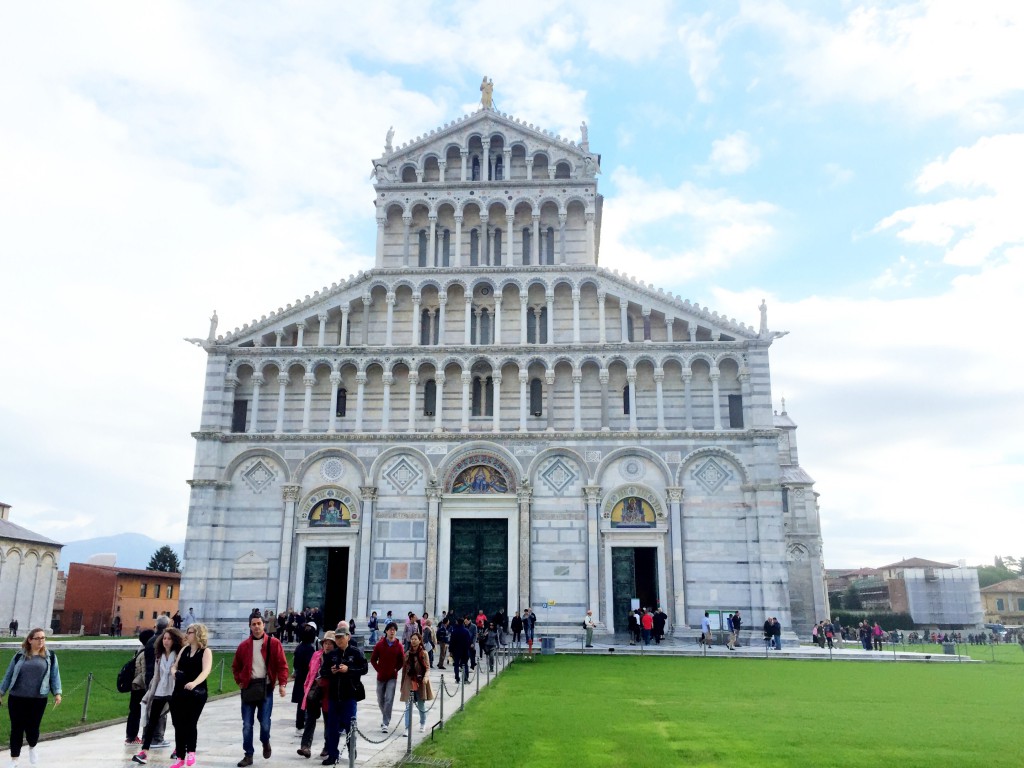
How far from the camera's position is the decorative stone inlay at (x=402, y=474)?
110ft

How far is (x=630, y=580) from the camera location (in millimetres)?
32344

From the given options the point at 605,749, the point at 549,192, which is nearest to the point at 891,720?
the point at 605,749

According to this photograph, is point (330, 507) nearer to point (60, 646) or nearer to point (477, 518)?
point (477, 518)

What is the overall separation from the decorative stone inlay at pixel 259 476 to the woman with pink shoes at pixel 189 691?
24.3 m

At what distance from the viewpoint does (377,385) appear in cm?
3509

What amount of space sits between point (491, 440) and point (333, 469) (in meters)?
6.42

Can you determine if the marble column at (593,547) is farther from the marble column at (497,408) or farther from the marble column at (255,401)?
the marble column at (255,401)

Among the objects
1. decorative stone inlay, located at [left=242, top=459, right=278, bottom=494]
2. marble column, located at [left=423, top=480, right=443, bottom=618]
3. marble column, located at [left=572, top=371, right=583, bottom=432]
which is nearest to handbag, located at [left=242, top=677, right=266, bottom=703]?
marble column, located at [left=423, top=480, right=443, bottom=618]

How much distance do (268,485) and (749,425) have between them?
62.9 feet

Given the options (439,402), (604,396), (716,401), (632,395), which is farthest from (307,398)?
(716,401)

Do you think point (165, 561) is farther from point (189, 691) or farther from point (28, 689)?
point (189, 691)

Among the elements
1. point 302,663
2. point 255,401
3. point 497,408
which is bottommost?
point 302,663

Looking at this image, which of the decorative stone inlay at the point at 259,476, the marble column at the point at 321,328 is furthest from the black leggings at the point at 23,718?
the marble column at the point at 321,328

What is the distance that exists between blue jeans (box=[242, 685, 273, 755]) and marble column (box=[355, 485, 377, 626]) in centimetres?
2126
